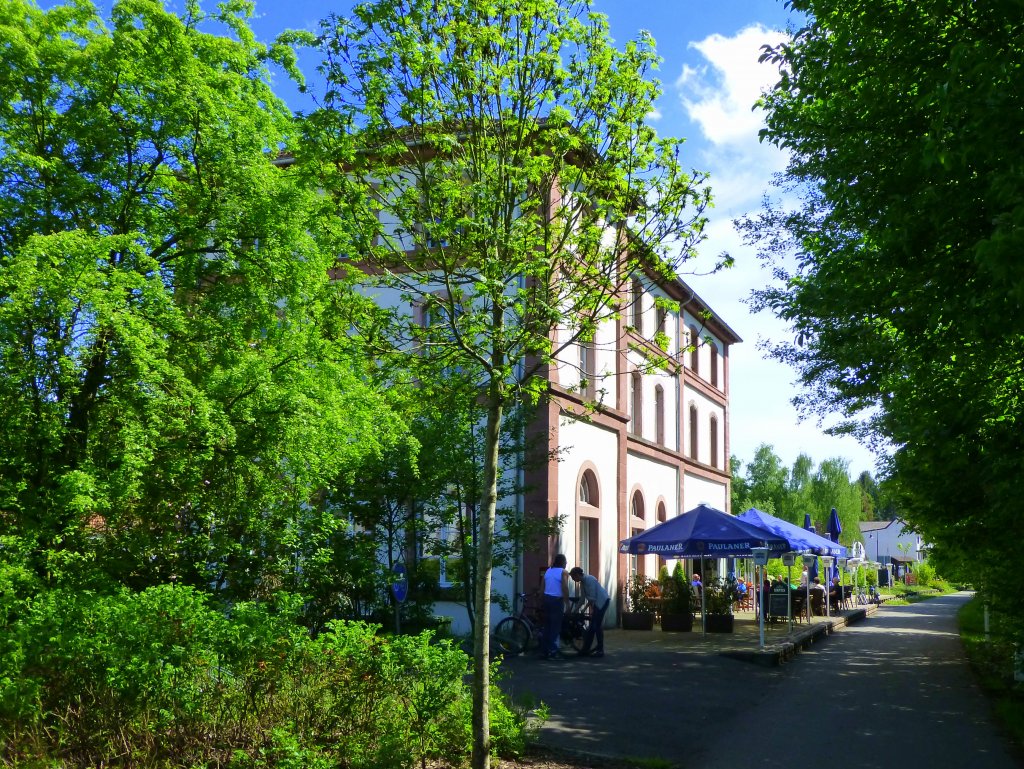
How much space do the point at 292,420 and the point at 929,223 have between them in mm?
5706

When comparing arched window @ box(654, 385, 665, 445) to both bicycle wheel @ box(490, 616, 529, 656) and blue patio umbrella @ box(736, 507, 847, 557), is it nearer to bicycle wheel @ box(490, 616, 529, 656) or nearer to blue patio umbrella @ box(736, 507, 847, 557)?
blue patio umbrella @ box(736, 507, 847, 557)

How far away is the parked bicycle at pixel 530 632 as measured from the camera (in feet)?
56.9

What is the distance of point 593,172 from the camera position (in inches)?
296

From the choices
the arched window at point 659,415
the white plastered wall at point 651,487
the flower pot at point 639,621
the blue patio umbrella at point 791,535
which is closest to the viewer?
the blue patio umbrella at point 791,535

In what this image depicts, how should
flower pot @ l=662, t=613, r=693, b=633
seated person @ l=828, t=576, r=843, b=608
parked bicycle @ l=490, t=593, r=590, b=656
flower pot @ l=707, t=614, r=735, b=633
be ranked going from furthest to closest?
seated person @ l=828, t=576, r=843, b=608 < flower pot @ l=662, t=613, r=693, b=633 < flower pot @ l=707, t=614, r=735, b=633 < parked bicycle @ l=490, t=593, r=590, b=656

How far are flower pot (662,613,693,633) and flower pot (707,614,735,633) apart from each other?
587 mm

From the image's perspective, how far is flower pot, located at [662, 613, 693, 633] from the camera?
2269 centimetres

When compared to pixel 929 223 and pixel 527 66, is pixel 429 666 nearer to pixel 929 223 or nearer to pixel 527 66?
pixel 527 66

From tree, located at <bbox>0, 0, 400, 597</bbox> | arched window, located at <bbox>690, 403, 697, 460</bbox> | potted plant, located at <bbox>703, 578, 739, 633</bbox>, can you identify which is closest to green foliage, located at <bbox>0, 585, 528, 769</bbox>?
tree, located at <bbox>0, 0, 400, 597</bbox>

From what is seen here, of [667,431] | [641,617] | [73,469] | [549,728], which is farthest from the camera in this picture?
[667,431]

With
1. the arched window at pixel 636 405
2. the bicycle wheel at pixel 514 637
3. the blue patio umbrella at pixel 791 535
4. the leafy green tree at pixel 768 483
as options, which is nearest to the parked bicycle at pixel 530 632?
the bicycle wheel at pixel 514 637

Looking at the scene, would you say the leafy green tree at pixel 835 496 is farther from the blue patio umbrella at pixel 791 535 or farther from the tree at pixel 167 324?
the tree at pixel 167 324

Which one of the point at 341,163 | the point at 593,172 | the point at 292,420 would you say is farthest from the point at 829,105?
the point at 292,420

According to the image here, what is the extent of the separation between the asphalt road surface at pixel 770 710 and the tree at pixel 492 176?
11.0ft
